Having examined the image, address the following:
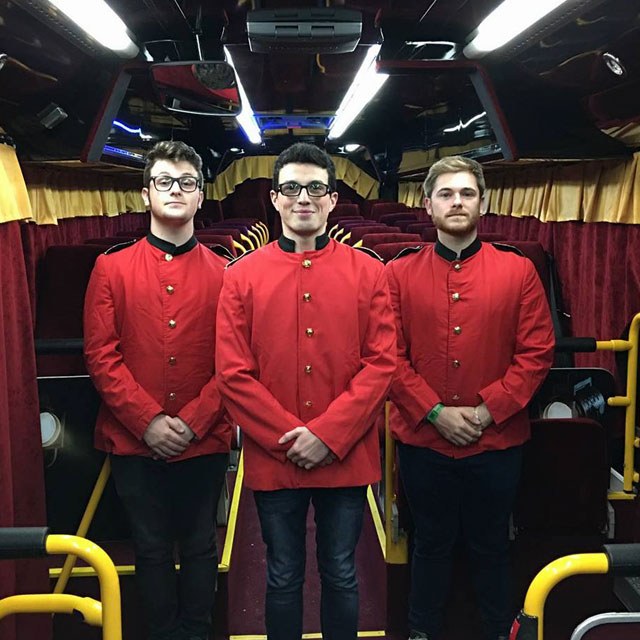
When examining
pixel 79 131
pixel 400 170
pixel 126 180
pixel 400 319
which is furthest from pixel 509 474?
pixel 400 170

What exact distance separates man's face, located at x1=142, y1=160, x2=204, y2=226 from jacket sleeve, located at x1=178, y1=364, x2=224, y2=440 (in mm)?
612

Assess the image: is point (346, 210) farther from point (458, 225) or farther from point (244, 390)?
point (244, 390)

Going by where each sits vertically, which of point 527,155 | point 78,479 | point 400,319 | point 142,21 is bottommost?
point 78,479

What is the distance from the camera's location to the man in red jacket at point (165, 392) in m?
2.42

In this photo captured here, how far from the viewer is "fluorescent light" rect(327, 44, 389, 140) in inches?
229

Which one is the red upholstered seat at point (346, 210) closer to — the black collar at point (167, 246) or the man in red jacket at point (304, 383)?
the black collar at point (167, 246)

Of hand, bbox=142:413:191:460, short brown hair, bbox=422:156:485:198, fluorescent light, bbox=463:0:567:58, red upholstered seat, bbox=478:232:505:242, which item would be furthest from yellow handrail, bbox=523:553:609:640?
red upholstered seat, bbox=478:232:505:242

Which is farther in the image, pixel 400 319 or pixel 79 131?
pixel 79 131

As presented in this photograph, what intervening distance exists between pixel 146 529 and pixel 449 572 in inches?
45.1

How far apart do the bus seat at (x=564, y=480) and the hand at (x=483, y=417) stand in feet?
1.24

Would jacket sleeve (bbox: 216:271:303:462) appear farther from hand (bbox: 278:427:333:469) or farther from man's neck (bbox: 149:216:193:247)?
man's neck (bbox: 149:216:193:247)

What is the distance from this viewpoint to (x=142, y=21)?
4.44m

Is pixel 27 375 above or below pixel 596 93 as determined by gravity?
below

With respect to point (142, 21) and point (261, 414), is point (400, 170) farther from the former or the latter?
point (261, 414)
